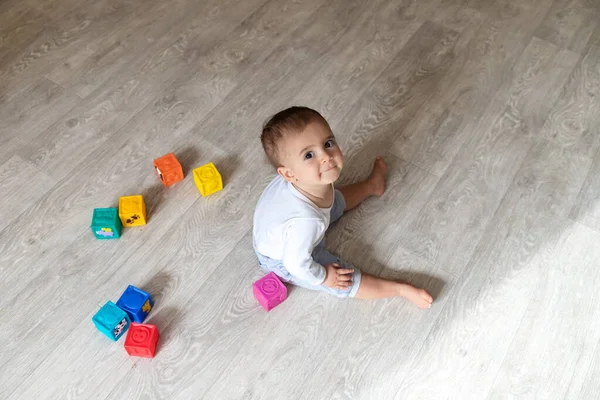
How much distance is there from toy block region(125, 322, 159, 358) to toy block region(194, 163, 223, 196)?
0.41 m

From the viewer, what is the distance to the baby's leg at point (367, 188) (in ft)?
4.58

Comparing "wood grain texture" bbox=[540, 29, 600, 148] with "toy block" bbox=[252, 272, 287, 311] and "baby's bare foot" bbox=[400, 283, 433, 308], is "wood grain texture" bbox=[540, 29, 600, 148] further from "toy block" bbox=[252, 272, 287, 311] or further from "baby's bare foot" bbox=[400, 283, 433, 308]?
"toy block" bbox=[252, 272, 287, 311]

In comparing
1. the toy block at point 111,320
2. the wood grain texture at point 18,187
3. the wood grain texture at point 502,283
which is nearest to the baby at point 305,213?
the wood grain texture at point 502,283

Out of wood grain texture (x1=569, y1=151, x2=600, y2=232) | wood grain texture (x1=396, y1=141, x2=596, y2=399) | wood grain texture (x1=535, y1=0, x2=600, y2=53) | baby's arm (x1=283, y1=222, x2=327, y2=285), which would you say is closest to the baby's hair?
baby's arm (x1=283, y1=222, x2=327, y2=285)

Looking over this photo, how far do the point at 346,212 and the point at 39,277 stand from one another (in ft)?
2.66

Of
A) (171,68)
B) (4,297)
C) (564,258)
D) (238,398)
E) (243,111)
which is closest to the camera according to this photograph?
(238,398)

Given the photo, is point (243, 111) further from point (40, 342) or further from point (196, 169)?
point (40, 342)

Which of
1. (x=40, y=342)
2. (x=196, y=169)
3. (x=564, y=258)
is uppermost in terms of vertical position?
(x=196, y=169)

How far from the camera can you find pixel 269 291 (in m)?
1.22

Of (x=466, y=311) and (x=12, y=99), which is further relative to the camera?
(x=12, y=99)

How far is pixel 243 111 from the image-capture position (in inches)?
64.0

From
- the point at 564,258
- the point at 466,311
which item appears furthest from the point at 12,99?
the point at 564,258

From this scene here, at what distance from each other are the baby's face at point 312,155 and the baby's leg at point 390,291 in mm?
315

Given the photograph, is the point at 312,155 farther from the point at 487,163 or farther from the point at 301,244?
the point at 487,163
